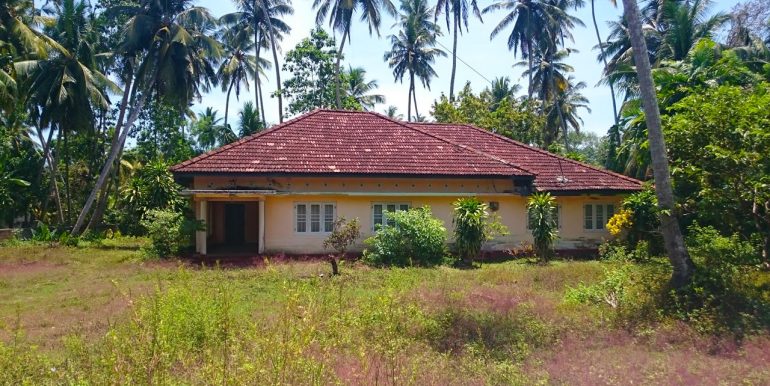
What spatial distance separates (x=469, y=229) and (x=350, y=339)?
30.7ft

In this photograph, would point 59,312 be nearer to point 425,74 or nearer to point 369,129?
point 369,129

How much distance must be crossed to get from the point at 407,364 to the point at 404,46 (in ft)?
111

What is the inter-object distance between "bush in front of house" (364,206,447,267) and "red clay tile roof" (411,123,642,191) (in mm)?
4410

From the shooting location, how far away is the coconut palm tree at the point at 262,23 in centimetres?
3259

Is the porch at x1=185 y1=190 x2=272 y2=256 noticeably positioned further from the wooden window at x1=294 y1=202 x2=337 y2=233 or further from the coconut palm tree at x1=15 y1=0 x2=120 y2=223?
the coconut palm tree at x1=15 y1=0 x2=120 y2=223

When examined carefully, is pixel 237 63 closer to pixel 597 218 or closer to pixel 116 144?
pixel 116 144

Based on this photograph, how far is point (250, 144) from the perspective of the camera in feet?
55.6

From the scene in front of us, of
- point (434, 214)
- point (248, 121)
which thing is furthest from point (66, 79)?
point (434, 214)

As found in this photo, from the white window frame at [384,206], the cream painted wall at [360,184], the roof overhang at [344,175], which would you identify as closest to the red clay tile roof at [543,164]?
the roof overhang at [344,175]

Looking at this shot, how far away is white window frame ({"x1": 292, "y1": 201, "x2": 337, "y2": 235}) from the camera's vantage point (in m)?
16.4

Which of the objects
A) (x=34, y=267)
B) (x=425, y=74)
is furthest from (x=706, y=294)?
(x=425, y=74)

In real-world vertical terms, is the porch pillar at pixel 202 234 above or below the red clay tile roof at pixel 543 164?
below

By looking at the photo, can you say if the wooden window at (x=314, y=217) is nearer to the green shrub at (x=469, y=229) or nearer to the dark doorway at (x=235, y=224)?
the green shrub at (x=469, y=229)

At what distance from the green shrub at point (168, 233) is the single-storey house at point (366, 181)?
0.55 meters
